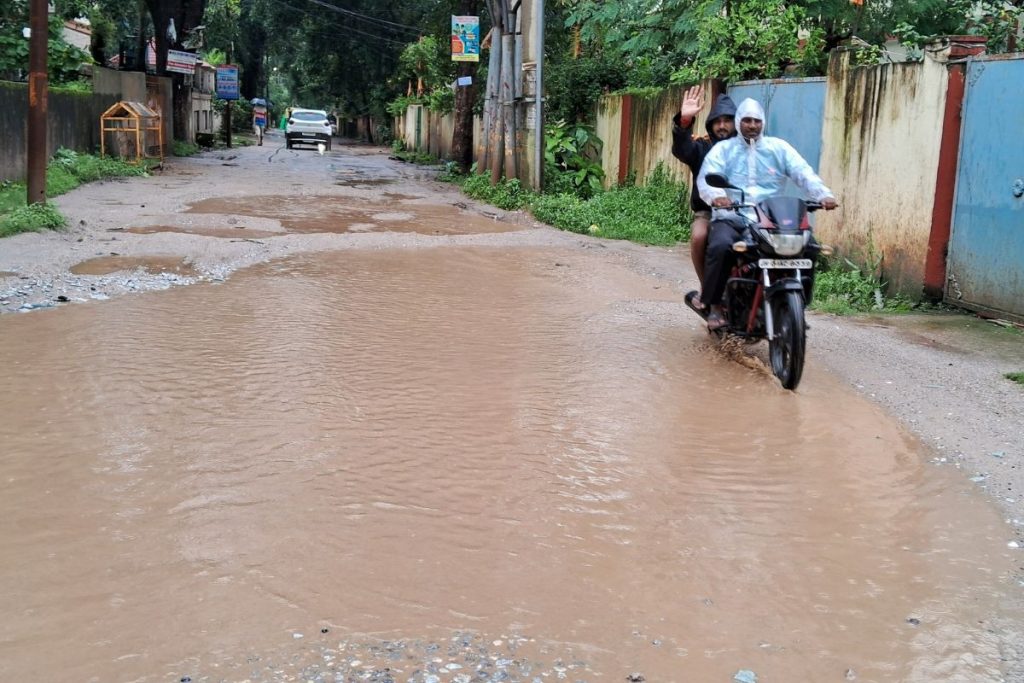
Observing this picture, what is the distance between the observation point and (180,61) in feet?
108

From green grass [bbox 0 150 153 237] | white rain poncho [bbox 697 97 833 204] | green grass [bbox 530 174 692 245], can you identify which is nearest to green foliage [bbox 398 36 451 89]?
green grass [bbox 0 150 153 237]

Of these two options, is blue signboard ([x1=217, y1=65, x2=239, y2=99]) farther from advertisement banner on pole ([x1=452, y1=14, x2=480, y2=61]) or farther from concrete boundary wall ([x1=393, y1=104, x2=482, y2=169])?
advertisement banner on pole ([x1=452, y1=14, x2=480, y2=61])

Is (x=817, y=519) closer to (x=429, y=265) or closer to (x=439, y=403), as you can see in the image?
(x=439, y=403)

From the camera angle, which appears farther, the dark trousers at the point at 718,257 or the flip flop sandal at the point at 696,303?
the flip flop sandal at the point at 696,303

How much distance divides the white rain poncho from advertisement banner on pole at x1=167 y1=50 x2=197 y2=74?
29736 millimetres

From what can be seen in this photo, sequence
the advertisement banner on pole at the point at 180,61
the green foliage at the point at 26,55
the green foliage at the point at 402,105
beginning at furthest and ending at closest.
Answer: the green foliage at the point at 402,105, the advertisement banner on pole at the point at 180,61, the green foliage at the point at 26,55

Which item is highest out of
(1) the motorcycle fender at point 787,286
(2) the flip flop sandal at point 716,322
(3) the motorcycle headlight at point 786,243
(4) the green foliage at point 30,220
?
(3) the motorcycle headlight at point 786,243

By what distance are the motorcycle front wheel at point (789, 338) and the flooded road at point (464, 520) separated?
141 mm

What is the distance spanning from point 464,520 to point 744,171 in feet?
11.7

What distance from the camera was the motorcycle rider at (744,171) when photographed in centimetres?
650

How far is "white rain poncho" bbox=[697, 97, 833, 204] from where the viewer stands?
21.6 ft

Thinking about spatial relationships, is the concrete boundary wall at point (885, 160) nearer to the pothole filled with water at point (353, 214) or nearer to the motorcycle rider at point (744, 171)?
the motorcycle rider at point (744, 171)

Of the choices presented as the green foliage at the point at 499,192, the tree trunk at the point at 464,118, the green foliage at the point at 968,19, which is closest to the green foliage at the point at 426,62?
the tree trunk at the point at 464,118

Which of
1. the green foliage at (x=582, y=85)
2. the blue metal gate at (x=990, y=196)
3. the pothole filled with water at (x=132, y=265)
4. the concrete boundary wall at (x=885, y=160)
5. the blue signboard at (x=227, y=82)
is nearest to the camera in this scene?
the blue metal gate at (x=990, y=196)
